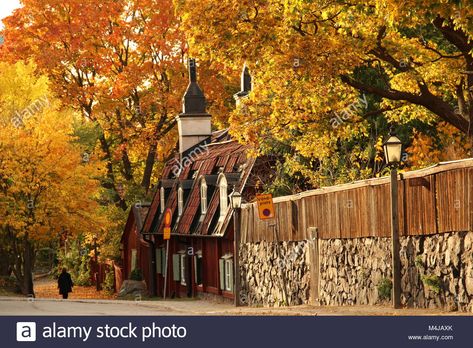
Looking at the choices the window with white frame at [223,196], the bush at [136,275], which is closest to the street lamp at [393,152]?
the window with white frame at [223,196]

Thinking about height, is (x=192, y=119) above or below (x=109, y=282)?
above

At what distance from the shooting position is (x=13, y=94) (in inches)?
1880

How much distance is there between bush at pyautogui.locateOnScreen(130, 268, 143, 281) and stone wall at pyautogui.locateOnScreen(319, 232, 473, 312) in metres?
25.3

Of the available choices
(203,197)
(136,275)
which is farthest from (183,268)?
(136,275)

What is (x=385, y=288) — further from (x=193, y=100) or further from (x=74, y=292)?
(x=74, y=292)

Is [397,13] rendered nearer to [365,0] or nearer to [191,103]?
[365,0]

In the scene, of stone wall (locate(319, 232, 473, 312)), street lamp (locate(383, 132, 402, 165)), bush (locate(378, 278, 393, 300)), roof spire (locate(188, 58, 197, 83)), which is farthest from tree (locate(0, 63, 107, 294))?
street lamp (locate(383, 132, 402, 165))

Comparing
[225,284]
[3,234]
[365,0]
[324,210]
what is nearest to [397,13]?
[365,0]

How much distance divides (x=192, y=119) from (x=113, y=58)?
612 cm

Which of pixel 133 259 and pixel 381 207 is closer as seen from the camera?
pixel 381 207

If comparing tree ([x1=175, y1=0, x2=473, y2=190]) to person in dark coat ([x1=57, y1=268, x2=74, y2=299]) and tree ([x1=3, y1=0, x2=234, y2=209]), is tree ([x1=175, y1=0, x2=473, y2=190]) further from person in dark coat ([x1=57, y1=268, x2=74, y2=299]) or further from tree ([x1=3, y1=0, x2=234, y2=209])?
tree ([x1=3, y1=0, x2=234, y2=209])

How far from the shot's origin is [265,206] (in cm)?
3009

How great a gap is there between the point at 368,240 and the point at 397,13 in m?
5.93

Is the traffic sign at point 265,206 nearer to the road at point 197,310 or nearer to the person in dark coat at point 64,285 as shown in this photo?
the road at point 197,310
